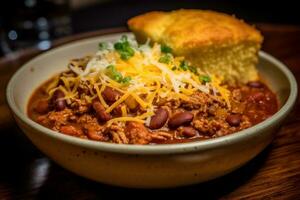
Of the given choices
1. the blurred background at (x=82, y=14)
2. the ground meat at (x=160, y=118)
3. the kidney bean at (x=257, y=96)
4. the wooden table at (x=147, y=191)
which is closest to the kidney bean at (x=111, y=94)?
the ground meat at (x=160, y=118)

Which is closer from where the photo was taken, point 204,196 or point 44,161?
point 204,196

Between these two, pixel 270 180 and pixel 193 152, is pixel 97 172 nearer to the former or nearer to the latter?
pixel 193 152

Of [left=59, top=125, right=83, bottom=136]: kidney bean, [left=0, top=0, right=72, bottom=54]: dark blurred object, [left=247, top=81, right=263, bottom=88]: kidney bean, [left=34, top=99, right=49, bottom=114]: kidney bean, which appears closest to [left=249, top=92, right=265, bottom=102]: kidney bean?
[left=247, top=81, right=263, bottom=88]: kidney bean

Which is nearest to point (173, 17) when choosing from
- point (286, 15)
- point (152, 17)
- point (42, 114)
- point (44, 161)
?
point (152, 17)

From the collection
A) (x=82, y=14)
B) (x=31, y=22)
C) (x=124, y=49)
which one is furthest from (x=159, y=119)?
(x=82, y=14)

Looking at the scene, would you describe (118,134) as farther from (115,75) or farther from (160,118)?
(115,75)

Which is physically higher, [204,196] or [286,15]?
→ [204,196]
